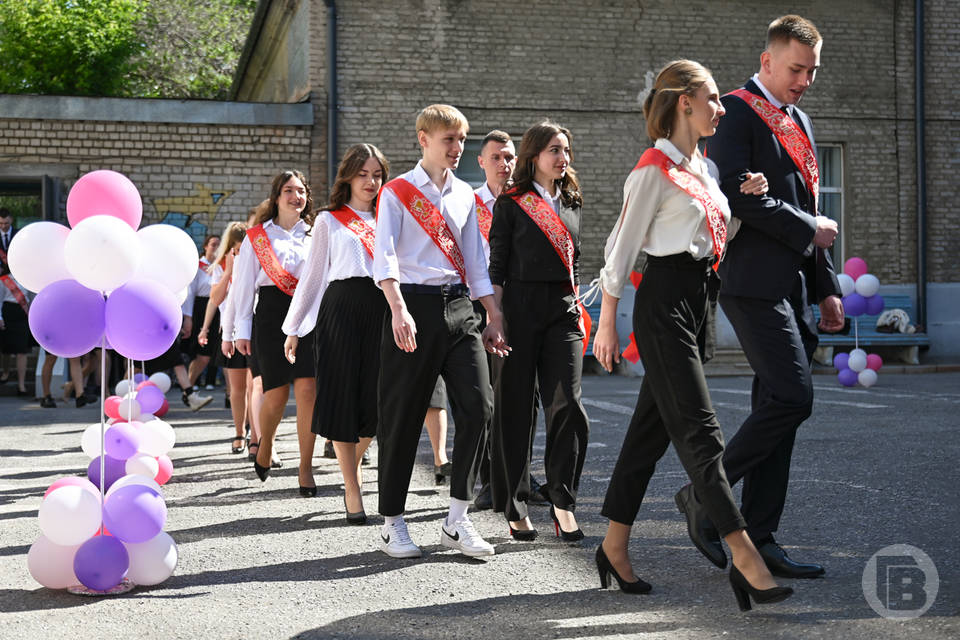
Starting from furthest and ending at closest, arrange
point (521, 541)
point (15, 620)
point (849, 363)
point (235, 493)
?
point (849, 363), point (235, 493), point (521, 541), point (15, 620)

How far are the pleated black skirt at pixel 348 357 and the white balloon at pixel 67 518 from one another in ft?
5.69

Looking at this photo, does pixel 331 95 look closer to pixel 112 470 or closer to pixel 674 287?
pixel 112 470

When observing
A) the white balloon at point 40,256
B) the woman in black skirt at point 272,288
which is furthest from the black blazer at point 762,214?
the woman in black skirt at point 272,288

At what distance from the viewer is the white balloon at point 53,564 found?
14.3ft

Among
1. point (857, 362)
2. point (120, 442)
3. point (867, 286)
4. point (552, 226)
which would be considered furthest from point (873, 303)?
point (120, 442)

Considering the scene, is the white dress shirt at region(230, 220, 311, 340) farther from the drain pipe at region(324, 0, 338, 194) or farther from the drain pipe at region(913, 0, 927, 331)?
the drain pipe at region(913, 0, 927, 331)


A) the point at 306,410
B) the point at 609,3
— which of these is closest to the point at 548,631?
the point at 306,410

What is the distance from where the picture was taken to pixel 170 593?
445cm

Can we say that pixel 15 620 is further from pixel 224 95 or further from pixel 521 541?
pixel 224 95

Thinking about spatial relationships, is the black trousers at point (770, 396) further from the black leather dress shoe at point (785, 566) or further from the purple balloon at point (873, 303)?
the purple balloon at point (873, 303)

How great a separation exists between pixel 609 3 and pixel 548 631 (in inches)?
649

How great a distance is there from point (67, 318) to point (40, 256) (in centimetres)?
28

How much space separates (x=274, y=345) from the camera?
24.1ft

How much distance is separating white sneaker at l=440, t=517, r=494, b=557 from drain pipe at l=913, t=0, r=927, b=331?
651 inches
